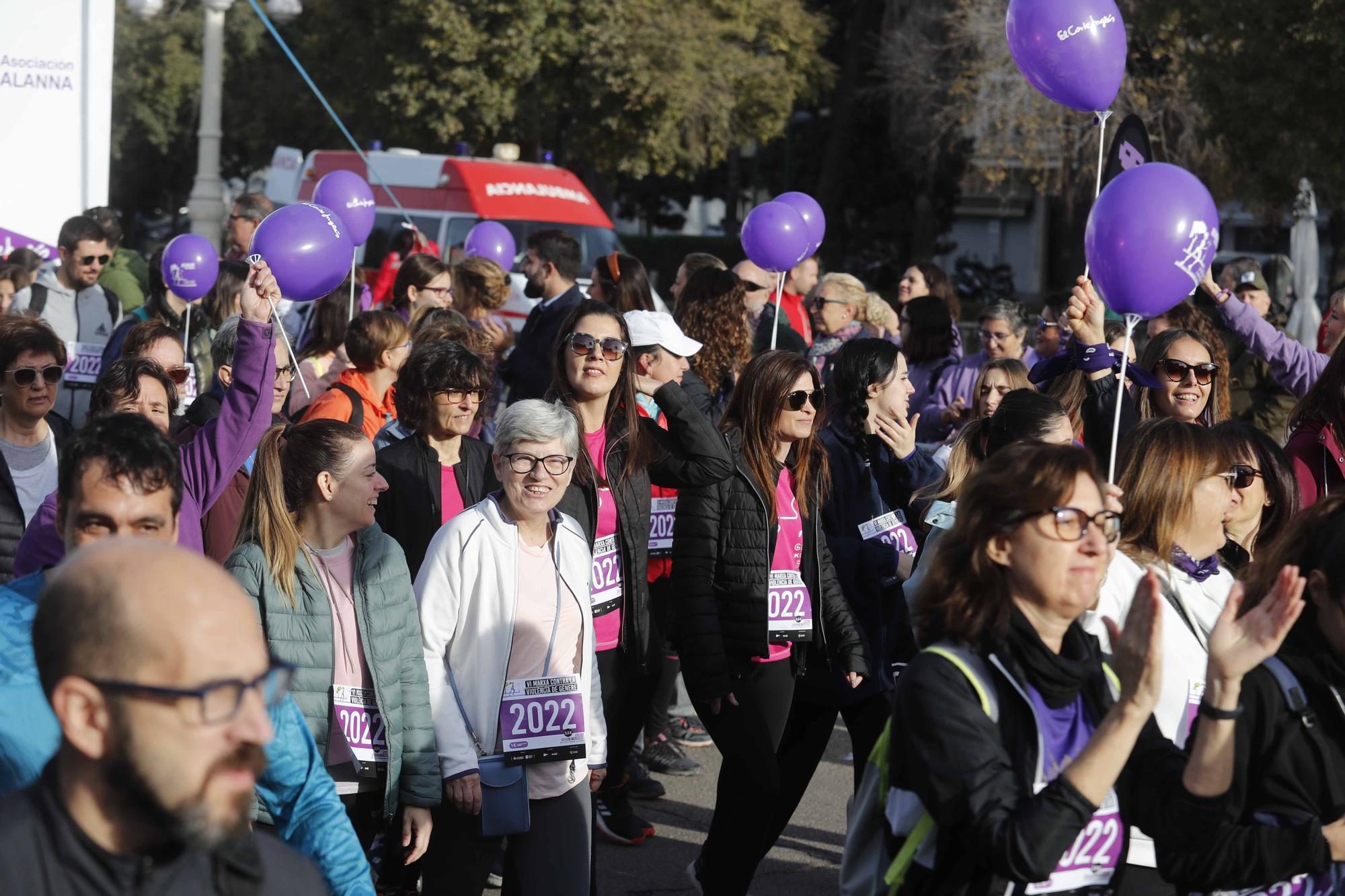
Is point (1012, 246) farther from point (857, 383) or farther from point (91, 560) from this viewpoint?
point (91, 560)

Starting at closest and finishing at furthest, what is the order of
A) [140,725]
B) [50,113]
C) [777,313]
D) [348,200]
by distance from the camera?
1. [140,725]
2. [777,313]
3. [348,200]
4. [50,113]

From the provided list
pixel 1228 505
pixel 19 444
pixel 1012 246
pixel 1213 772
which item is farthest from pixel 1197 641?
pixel 1012 246

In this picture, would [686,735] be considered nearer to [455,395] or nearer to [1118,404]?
[455,395]

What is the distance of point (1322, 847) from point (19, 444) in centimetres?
410

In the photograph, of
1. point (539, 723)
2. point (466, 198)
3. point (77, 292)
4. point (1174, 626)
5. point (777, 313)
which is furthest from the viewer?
point (466, 198)

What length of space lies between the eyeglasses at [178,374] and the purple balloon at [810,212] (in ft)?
13.6

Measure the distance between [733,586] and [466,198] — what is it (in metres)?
13.4

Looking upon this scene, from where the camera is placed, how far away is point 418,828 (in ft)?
12.8

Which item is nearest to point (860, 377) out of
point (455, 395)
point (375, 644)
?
point (455, 395)

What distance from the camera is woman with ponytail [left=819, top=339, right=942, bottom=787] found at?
5.27 m

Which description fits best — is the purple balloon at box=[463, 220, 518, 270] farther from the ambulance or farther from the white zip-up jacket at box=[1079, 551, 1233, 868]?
the white zip-up jacket at box=[1079, 551, 1233, 868]

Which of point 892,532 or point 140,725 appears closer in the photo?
point 140,725

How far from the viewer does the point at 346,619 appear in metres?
3.89

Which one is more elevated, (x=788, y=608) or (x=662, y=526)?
(x=662, y=526)
